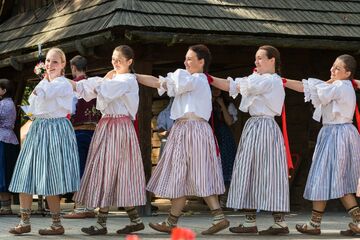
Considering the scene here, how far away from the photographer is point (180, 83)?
781cm

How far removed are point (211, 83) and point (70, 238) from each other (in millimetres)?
1934

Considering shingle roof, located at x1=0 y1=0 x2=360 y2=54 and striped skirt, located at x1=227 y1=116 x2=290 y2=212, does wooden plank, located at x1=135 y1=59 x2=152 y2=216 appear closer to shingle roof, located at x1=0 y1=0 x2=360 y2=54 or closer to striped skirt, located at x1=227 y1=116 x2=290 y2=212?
shingle roof, located at x1=0 y1=0 x2=360 y2=54

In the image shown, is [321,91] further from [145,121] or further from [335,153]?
[145,121]

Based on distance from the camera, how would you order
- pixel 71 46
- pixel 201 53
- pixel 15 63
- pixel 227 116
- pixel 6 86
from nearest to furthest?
pixel 201 53, pixel 6 86, pixel 227 116, pixel 71 46, pixel 15 63

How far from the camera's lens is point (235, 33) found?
10844mm

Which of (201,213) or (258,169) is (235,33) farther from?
(258,169)

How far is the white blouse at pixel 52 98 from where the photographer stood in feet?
25.7

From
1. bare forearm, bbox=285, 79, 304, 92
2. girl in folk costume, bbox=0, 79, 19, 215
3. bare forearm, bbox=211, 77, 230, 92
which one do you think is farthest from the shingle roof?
bare forearm, bbox=285, 79, 304, 92

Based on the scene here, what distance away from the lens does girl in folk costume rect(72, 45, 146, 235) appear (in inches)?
309

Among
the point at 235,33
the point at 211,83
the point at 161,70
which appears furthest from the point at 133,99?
the point at 161,70

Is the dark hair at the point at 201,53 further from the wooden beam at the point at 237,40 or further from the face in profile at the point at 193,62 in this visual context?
the wooden beam at the point at 237,40

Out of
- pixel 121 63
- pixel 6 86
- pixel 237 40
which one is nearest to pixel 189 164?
pixel 121 63

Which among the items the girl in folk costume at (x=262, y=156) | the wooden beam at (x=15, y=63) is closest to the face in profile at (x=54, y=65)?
the girl in folk costume at (x=262, y=156)

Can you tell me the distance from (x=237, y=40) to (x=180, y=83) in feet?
10.5
